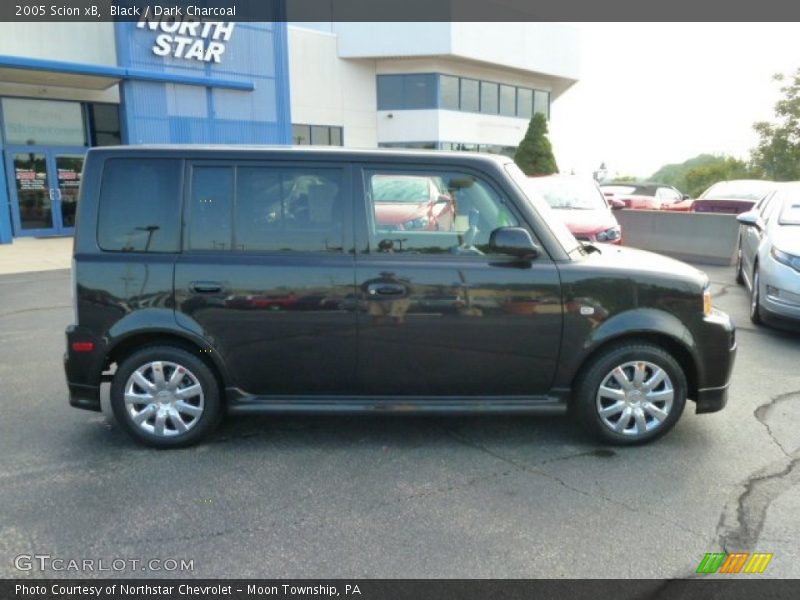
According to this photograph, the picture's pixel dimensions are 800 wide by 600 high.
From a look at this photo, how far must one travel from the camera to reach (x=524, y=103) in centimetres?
3616

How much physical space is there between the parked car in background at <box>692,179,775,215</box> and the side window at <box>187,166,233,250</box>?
38.5 feet

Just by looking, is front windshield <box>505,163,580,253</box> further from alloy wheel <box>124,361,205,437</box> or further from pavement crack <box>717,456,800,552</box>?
alloy wheel <box>124,361,205,437</box>

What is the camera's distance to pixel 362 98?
3009cm

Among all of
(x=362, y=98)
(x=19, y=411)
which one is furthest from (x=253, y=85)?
(x=19, y=411)

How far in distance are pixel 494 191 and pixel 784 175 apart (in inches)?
1344

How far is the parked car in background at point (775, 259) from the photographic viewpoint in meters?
6.17

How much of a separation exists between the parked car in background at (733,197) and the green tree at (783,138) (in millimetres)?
21233

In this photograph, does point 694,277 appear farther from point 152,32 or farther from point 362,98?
point 362,98

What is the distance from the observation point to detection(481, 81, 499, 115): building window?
110 feet

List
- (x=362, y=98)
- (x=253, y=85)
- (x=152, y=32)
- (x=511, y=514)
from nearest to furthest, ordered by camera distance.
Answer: (x=511, y=514) < (x=152, y=32) < (x=253, y=85) < (x=362, y=98)

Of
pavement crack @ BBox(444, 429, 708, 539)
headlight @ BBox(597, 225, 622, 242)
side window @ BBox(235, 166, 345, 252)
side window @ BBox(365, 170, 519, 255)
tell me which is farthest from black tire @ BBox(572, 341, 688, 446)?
headlight @ BBox(597, 225, 622, 242)

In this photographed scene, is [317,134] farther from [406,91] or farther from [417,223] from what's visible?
[417,223]

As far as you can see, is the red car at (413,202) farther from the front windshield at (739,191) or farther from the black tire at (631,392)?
the front windshield at (739,191)

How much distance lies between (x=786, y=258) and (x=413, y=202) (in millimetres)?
4528
